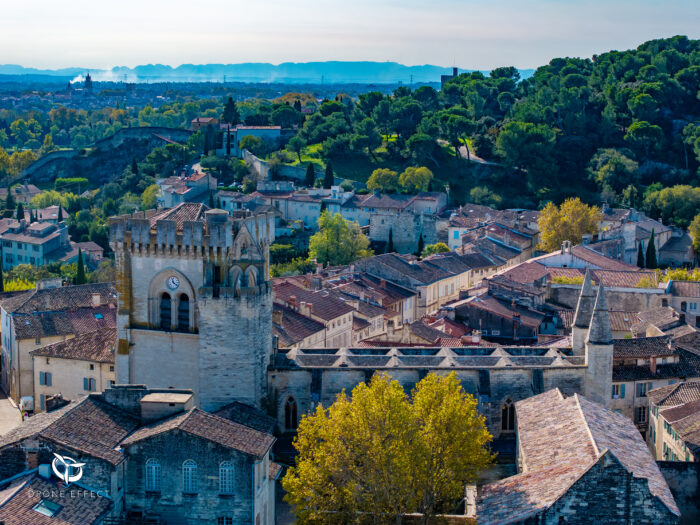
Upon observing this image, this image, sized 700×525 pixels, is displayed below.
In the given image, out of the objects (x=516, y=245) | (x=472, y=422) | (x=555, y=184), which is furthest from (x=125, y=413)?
(x=555, y=184)

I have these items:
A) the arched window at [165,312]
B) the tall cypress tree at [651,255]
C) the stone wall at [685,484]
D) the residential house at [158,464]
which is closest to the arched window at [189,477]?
the residential house at [158,464]

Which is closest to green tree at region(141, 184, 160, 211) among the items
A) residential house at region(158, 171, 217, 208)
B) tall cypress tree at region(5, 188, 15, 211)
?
residential house at region(158, 171, 217, 208)

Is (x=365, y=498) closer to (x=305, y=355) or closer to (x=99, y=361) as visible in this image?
(x=305, y=355)

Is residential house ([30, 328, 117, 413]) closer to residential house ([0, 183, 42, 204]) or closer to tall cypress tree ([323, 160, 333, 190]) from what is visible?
tall cypress tree ([323, 160, 333, 190])

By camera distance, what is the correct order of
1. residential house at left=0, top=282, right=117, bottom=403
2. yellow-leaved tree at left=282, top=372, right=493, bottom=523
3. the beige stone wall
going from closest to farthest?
yellow-leaved tree at left=282, top=372, right=493, bottom=523 < the beige stone wall < residential house at left=0, top=282, right=117, bottom=403

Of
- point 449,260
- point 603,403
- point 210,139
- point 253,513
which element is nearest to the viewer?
point 253,513

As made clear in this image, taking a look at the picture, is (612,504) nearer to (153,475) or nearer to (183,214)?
(153,475)

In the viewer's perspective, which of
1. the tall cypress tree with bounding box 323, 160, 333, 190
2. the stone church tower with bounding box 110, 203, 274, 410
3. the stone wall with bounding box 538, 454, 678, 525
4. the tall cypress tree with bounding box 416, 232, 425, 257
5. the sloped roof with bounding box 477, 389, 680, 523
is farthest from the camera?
the tall cypress tree with bounding box 323, 160, 333, 190
